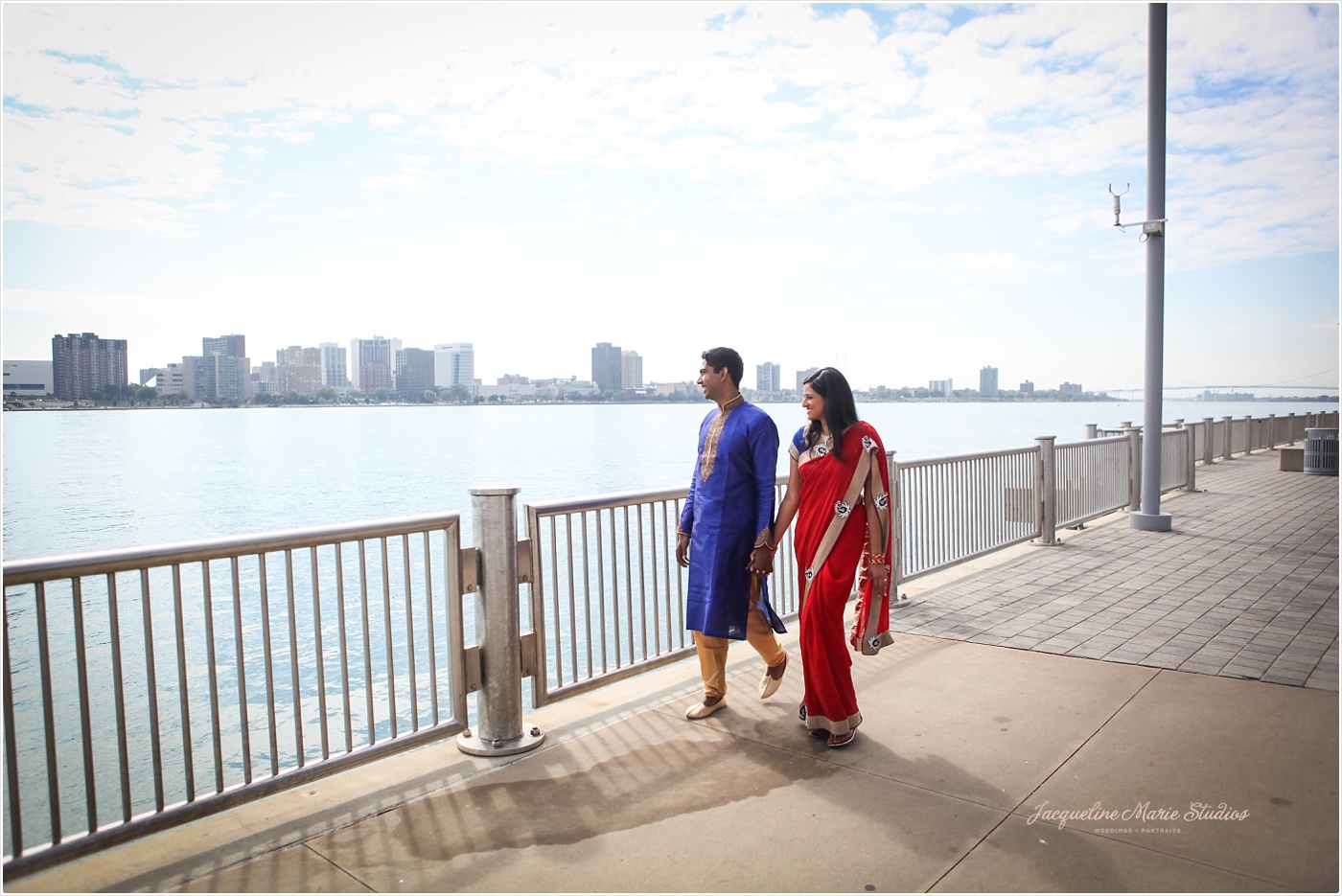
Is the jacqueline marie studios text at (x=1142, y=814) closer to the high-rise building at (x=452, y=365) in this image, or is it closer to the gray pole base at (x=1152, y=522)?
the gray pole base at (x=1152, y=522)

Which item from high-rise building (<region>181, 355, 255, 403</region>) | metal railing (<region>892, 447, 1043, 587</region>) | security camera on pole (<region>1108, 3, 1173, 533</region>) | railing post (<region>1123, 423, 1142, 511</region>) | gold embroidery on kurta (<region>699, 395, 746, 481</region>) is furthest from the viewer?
high-rise building (<region>181, 355, 255, 403</region>)

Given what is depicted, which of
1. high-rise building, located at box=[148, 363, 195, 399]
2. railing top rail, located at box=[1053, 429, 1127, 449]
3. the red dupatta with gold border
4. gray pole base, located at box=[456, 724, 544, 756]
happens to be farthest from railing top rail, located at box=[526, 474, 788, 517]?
high-rise building, located at box=[148, 363, 195, 399]

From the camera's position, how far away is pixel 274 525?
29938mm

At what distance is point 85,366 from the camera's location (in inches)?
1053

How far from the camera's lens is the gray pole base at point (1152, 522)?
443 inches

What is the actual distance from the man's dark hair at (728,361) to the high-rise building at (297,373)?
219 feet

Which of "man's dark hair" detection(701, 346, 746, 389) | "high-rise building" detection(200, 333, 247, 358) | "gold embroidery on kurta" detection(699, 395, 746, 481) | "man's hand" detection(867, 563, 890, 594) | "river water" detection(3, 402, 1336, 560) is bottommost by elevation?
"river water" detection(3, 402, 1336, 560)

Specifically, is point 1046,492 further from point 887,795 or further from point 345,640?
point 345,640

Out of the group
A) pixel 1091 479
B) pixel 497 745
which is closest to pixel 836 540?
pixel 497 745

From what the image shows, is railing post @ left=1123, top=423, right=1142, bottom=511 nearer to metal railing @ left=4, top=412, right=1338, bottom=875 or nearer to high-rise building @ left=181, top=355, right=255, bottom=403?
metal railing @ left=4, top=412, right=1338, bottom=875

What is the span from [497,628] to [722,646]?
1190 mm

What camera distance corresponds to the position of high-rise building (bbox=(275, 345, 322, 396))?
216 ft

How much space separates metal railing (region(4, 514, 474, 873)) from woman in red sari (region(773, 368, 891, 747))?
1703 millimetres

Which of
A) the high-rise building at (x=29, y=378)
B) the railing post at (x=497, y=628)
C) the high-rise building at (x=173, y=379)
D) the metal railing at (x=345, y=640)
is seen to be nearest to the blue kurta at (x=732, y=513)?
the metal railing at (x=345, y=640)
